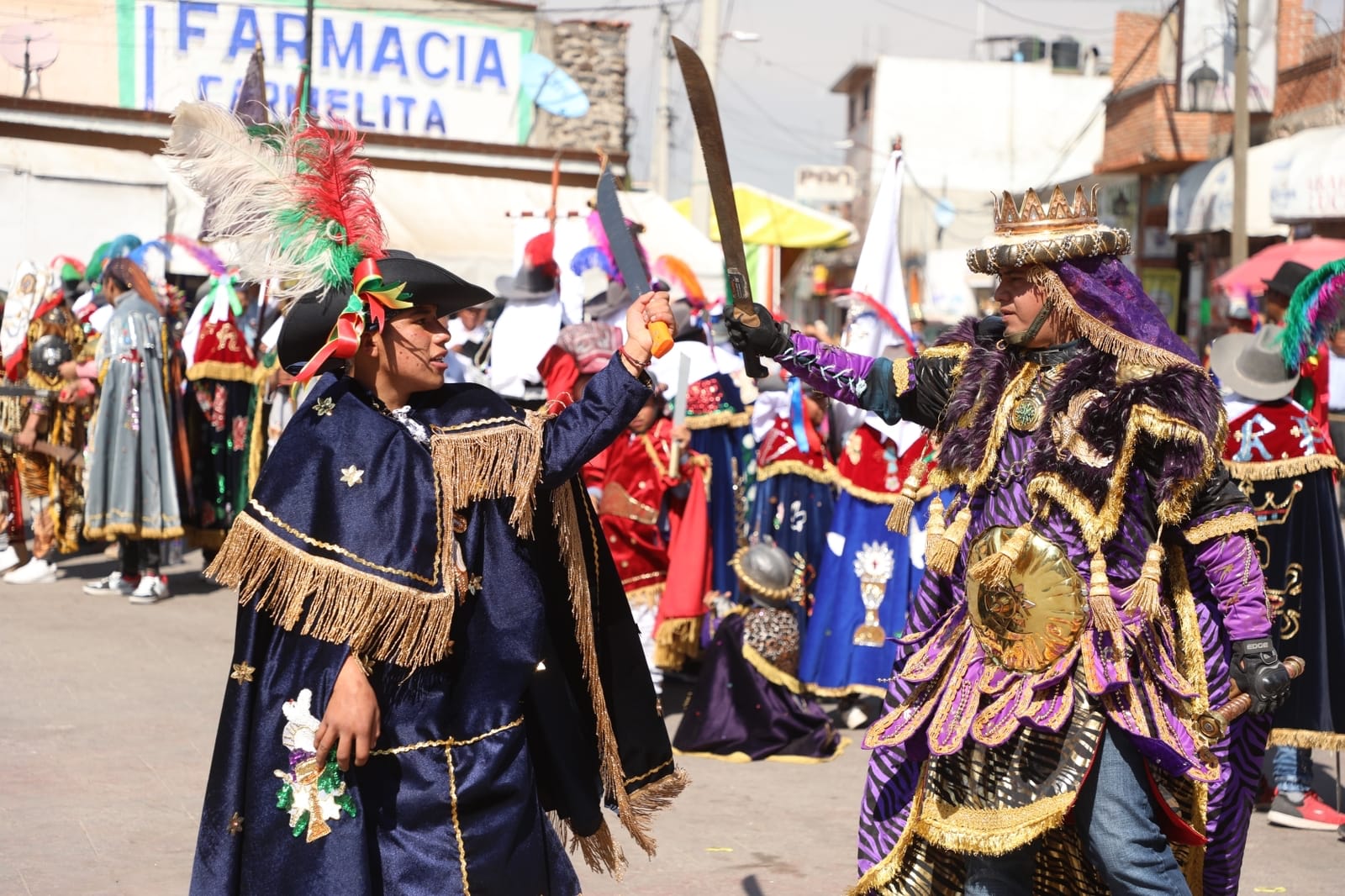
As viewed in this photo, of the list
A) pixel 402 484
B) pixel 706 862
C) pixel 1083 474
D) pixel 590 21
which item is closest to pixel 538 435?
pixel 402 484

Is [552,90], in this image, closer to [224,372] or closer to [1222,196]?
[1222,196]

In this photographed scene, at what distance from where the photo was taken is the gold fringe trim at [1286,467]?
251 inches

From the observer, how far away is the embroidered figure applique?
3.38m

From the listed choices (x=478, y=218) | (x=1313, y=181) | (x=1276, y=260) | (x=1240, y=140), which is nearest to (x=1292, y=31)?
(x=1240, y=140)

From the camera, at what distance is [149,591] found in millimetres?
10898

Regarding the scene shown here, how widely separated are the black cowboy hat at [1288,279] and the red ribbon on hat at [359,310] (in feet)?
15.3

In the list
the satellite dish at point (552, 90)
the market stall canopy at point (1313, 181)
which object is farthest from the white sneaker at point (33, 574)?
the market stall canopy at point (1313, 181)

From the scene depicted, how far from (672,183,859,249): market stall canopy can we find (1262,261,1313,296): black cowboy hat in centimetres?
949

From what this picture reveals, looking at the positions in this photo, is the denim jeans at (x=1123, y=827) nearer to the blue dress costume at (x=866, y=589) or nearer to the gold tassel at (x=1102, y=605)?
the gold tassel at (x=1102, y=605)

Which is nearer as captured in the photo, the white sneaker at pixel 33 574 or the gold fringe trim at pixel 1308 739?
the gold fringe trim at pixel 1308 739

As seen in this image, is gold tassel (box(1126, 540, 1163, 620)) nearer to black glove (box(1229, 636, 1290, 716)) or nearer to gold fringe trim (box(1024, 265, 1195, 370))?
black glove (box(1229, 636, 1290, 716))

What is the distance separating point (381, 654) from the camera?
132 inches

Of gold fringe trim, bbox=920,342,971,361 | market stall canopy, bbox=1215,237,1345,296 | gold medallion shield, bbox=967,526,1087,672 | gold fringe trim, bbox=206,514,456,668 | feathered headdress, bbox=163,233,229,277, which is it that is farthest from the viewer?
feathered headdress, bbox=163,233,229,277

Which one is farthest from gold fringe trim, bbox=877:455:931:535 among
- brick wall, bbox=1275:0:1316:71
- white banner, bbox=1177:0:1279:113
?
brick wall, bbox=1275:0:1316:71
